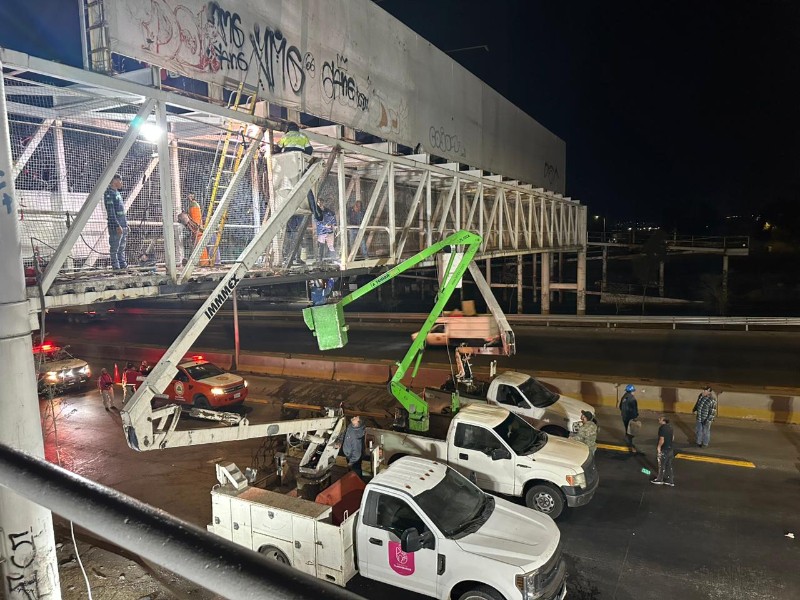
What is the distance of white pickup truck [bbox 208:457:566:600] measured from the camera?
20.0 feet

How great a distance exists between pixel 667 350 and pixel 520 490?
14434 mm

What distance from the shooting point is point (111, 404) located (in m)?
16.3

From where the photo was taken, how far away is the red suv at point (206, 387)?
1541cm

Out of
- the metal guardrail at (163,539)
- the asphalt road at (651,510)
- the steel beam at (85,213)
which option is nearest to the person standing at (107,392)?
the asphalt road at (651,510)

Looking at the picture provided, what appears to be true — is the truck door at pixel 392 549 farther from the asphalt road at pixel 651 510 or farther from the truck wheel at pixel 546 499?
the truck wheel at pixel 546 499

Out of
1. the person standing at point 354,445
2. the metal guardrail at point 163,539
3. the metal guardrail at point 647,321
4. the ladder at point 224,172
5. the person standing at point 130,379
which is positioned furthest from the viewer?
the metal guardrail at point 647,321

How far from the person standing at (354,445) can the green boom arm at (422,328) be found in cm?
135

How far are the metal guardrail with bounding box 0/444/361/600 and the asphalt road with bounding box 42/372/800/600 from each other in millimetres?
6680

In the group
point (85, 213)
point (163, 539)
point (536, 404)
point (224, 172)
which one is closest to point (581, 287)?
point (536, 404)

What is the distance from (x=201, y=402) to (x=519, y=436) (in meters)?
10.1

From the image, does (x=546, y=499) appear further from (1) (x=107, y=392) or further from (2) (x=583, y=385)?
(1) (x=107, y=392)

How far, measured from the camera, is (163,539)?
1046mm

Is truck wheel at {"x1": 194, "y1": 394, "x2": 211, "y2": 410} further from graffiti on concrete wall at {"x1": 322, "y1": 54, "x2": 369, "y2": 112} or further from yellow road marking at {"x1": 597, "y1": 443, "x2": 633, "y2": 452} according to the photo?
yellow road marking at {"x1": 597, "y1": 443, "x2": 633, "y2": 452}

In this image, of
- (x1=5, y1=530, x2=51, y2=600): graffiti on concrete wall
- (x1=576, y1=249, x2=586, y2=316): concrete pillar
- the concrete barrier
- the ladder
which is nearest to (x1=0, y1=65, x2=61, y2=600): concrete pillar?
(x1=5, y1=530, x2=51, y2=600): graffiti on concrete wall
